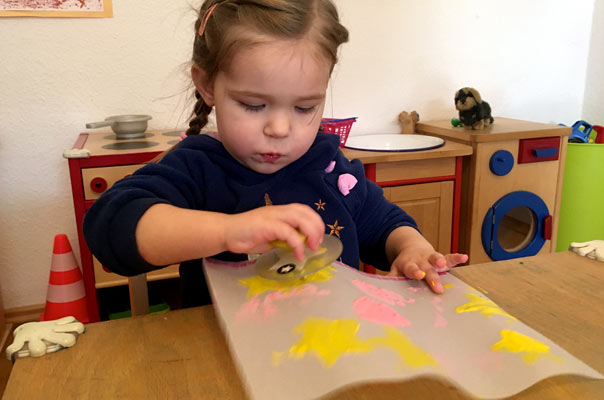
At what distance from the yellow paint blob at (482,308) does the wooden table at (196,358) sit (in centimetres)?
7

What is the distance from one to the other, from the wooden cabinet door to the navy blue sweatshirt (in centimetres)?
95

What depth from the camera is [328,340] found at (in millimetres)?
438

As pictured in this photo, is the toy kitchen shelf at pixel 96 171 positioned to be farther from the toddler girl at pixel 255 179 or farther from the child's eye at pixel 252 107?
the child's eye at pixel 252 107

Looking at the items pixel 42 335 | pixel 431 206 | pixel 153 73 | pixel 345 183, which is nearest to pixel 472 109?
pixel 431 206

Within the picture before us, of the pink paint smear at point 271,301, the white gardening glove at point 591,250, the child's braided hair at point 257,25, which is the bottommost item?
the white gardening glove at point 591,250

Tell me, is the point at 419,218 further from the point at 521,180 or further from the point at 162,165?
the point at 162,165

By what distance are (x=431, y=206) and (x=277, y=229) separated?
1.47 metres

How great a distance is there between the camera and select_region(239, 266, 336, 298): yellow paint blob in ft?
1.75

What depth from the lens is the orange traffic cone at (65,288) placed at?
1.50 metres

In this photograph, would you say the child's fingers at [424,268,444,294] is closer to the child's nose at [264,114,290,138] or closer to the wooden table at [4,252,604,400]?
the wooden table at [4,252,604,400]

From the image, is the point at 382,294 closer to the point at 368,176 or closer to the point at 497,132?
the point at 368,176

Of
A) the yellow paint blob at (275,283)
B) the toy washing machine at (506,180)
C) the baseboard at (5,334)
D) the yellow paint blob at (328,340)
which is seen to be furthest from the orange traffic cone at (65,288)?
the toy washing machine at (506,180)

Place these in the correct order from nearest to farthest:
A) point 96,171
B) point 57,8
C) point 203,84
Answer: point 203,84, point 96,171, point 57,8

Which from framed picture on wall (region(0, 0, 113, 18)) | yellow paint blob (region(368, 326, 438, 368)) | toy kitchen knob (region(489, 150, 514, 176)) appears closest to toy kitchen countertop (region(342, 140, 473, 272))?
toy kitchen knob (region(489, 150, 514, 176))
